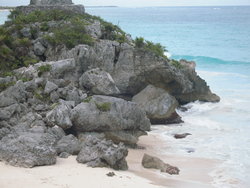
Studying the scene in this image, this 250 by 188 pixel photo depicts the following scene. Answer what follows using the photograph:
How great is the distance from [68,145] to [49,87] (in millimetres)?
3627

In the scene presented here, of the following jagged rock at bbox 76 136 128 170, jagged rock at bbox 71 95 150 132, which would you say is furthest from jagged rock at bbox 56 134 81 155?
jagged rock at bbox 71 95 150 132

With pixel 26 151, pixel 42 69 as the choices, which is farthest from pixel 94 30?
pixel 26 151

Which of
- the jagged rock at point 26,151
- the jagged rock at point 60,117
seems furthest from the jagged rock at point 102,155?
the jagged rock at point 60,117

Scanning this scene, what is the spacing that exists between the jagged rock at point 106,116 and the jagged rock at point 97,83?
81.9 inches

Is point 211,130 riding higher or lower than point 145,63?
lower

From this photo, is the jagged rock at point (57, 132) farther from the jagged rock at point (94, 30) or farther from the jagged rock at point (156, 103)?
the jagged rock at point (94, 30)

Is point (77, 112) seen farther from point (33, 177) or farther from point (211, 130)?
point (211, 130)

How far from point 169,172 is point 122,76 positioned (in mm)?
8999

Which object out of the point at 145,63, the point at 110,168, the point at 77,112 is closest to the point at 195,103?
the point at 145,63

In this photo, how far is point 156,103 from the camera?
21.7 meters

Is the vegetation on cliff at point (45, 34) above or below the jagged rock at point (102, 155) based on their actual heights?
above

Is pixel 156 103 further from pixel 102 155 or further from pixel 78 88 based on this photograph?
pixel 102 155

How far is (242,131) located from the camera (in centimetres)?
2005

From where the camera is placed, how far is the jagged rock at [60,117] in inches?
608
